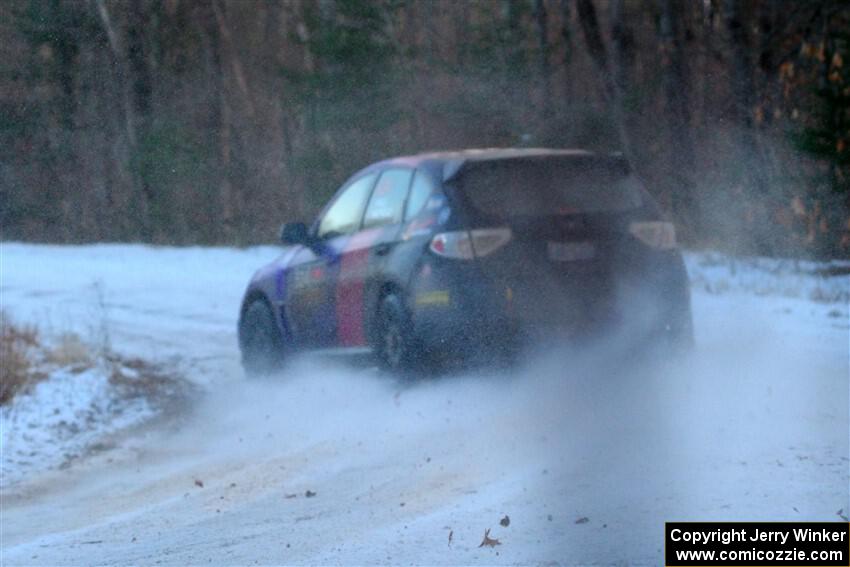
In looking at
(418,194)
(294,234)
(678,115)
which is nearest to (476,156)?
(418,194)

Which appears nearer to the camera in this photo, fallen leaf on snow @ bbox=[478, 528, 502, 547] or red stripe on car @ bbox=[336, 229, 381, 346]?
fallen leaf on snow @ bbox=[478, 528, 502, 547]

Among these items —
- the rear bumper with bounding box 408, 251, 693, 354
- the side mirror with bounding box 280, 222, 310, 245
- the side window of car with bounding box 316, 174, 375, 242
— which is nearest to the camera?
the rear bumper with bounding box 408, 251, 693, 354

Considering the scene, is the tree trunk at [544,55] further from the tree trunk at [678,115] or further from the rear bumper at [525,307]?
the rear bumper at [525,307]

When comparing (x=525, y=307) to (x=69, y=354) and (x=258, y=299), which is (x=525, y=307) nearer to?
(x=258, y=299)

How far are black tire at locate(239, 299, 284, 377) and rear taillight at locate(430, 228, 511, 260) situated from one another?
2.85 metres

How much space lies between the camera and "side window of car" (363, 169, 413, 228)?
10570 mm

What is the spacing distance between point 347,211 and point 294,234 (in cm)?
50

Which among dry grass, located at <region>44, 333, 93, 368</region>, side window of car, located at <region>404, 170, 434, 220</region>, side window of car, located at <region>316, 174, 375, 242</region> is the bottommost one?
dry grass, located at <region>44, 333, 93, 368</region>

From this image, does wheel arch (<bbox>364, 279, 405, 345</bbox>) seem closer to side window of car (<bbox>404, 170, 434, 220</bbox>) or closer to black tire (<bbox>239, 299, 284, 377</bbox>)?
side window of car (<bbox>404, 170, 434, 220</bbox>)

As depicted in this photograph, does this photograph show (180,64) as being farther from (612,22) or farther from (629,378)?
(629,378)

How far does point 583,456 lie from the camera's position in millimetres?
8047

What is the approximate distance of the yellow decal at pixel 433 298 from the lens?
32.0ft

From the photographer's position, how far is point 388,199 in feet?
35.3

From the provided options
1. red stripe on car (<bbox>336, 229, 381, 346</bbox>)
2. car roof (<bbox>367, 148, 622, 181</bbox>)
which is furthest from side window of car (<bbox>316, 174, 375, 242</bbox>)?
car roof (<bbox>367, 148, 622, 181</bbox>)
